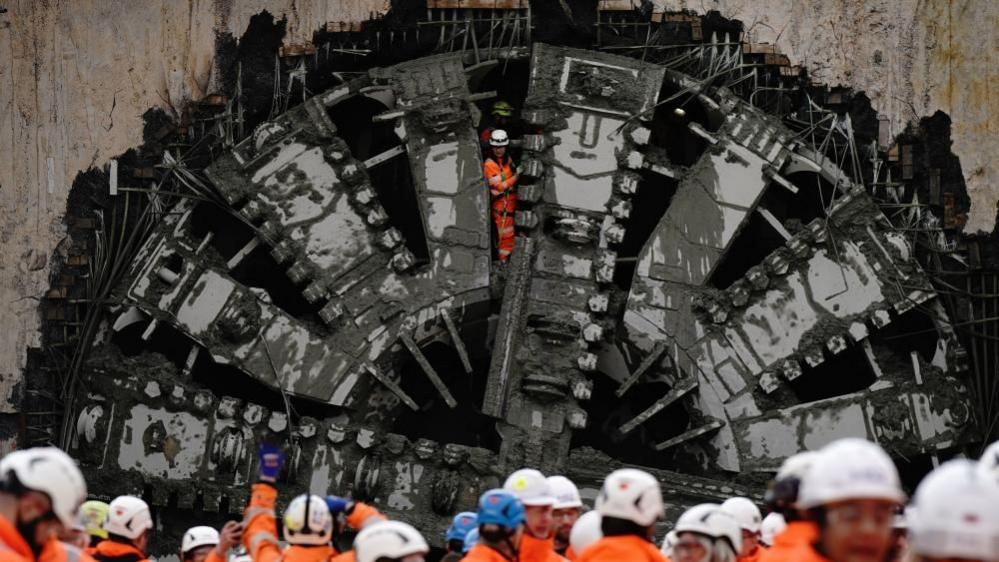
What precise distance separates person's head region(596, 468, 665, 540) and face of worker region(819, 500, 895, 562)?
2.38 metres

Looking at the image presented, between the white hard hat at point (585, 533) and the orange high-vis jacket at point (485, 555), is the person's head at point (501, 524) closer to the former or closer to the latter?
the orange high-vis jacket at point (485, 555)

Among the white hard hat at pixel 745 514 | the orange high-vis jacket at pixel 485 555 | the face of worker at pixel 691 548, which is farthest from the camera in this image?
the white hard hat at pixel 745 514

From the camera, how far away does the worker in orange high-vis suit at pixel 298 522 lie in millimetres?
8711

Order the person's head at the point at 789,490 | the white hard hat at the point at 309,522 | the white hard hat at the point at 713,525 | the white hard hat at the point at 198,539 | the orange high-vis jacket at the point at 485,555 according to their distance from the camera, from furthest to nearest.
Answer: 1. the white hard hat at the point at 198,539
2. the white hard hat at the point at 309,522
3. the white hard hat at the point at 713,525
4. the orange high-vis jacket at the point at 485,555
5. the person's head at the point at 789,490

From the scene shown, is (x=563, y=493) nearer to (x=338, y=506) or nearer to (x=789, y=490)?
(x=338, y=506)

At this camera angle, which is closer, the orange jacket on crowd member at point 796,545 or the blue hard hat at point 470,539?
the orange jacket on crowd member at point 796,545

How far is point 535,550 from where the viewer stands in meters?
9.03

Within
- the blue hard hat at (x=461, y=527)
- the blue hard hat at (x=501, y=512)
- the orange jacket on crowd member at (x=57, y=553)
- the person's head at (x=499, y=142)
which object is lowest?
the orange jacket on crowd member at (x=57, y=553)

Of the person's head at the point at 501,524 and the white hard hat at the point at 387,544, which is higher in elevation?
the person's head at the point at 501,524

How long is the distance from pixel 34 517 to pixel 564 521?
15.3 ft

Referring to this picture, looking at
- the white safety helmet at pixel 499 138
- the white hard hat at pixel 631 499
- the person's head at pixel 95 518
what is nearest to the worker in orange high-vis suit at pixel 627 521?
the white hard hat at pixel 631 499

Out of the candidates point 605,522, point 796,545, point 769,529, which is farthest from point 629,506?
point 769,529

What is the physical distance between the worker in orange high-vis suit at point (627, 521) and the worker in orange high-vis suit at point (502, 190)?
8044 mm

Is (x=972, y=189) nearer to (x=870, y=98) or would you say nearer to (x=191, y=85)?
(x=870, y=98)
